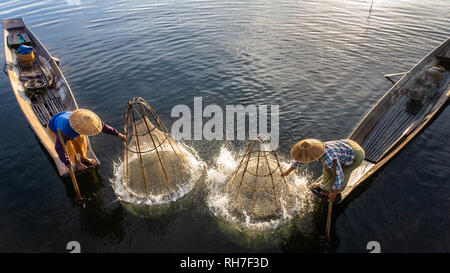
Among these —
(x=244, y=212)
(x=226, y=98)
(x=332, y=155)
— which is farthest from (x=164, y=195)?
(x=226, y=98)

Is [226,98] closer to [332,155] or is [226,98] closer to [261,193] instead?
[261,193]

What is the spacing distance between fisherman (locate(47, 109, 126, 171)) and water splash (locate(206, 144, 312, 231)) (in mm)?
2436

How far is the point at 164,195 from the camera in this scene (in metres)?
6.18

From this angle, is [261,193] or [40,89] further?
[40,89]

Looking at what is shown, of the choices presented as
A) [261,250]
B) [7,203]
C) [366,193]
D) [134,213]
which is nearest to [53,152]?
[7,203]

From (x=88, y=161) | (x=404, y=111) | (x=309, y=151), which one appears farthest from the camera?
(x=404, y=111)

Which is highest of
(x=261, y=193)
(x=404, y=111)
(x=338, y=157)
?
(x=338, y=157)

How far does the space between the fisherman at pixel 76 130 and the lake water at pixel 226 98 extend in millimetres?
909

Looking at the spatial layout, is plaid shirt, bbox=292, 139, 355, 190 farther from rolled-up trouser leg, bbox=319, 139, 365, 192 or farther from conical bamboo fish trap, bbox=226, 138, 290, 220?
conical bamboo fish trap, bbox=226, 138, 290, 220

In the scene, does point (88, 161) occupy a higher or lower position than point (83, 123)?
lower

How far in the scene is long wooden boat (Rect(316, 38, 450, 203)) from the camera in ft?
21.5

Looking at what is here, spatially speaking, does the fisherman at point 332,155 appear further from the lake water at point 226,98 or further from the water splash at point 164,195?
the water splash at point 164,195

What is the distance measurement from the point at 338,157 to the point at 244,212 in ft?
7.38

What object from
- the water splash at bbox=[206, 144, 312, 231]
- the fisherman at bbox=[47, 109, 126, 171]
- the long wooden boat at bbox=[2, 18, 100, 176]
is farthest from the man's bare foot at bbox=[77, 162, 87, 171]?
the water splash at bbox=[206, 144, 312, 231]
